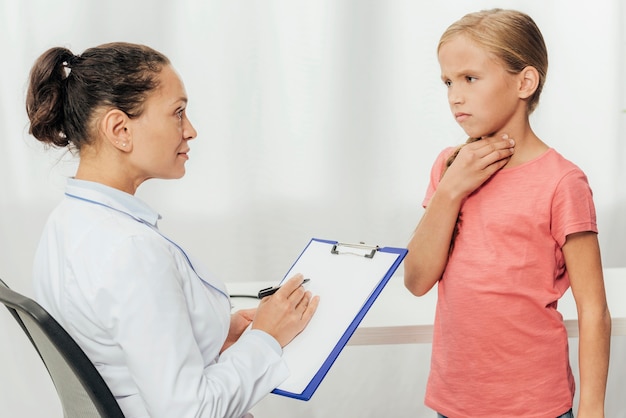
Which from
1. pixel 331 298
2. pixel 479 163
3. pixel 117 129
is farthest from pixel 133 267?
pixel 479 163

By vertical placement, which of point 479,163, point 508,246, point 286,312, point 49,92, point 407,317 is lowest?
point 407,317

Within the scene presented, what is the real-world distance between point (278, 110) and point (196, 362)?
57.5 inches

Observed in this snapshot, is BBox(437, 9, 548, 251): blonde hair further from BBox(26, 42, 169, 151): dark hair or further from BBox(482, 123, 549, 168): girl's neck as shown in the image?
BBox(26, 42, 169, 151): dark hair

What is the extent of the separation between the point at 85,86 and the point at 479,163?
0.56 m

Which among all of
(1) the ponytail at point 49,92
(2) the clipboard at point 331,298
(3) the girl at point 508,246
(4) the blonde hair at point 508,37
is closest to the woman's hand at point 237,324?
(2) the clipboard at point 331,298

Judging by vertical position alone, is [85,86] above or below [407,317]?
above

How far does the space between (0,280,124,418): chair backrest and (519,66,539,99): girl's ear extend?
0.70 meters

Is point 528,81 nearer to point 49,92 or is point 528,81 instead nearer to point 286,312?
point 286,312

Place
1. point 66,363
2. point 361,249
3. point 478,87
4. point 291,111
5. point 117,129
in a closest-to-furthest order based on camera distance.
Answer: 1. point 66,363
2. point 117,129
3. point 478,87
4. point 361,249
5. point 291,111

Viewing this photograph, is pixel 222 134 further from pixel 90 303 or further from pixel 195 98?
pixel 90 303

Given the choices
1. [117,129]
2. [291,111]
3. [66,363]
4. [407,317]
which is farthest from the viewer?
[291,111]

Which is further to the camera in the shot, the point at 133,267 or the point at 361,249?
the point at 361,249

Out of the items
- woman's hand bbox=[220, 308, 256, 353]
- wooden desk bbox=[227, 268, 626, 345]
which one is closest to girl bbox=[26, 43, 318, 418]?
woman's hand bbox=[220, 308, 256, 353]

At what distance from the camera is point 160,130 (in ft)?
3.57
